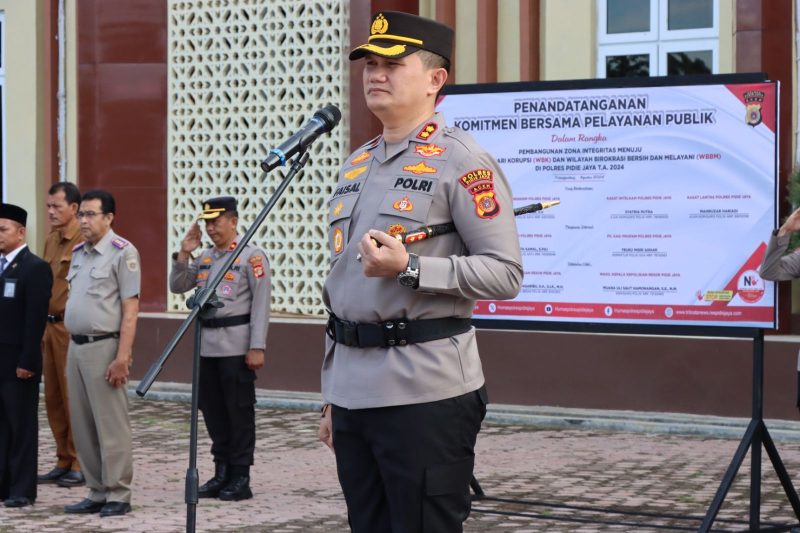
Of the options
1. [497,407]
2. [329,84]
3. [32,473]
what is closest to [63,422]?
[32,473]

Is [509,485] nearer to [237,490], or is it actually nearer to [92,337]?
[237,490]

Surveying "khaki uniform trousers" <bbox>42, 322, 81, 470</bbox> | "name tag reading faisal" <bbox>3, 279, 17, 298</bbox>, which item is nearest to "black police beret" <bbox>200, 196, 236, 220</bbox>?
"name tag reading faisal" <bbox>3, 279, 17, 298</bbox>

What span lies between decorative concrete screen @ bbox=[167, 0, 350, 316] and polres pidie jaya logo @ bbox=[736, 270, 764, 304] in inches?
261

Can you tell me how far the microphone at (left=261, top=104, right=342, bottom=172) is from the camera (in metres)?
4.85

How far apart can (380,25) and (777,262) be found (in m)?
3.30

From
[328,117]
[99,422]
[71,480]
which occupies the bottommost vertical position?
[71,480]

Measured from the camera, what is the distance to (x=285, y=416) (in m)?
12.2

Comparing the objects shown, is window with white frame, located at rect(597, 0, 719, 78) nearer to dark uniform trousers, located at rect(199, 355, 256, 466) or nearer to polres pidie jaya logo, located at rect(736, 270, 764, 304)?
polres pidie jaya logo, located at rect(736, 270, 764, 304)

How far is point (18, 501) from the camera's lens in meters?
8.18

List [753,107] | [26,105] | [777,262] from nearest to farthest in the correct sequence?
[777,262] → [753,107] → [26,105]

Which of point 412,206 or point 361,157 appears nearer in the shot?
point 412,206

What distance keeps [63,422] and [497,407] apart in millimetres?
4185

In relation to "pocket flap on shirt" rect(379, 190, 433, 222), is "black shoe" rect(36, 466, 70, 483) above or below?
below

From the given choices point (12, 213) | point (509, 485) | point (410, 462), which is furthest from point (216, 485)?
point (410, 462)
